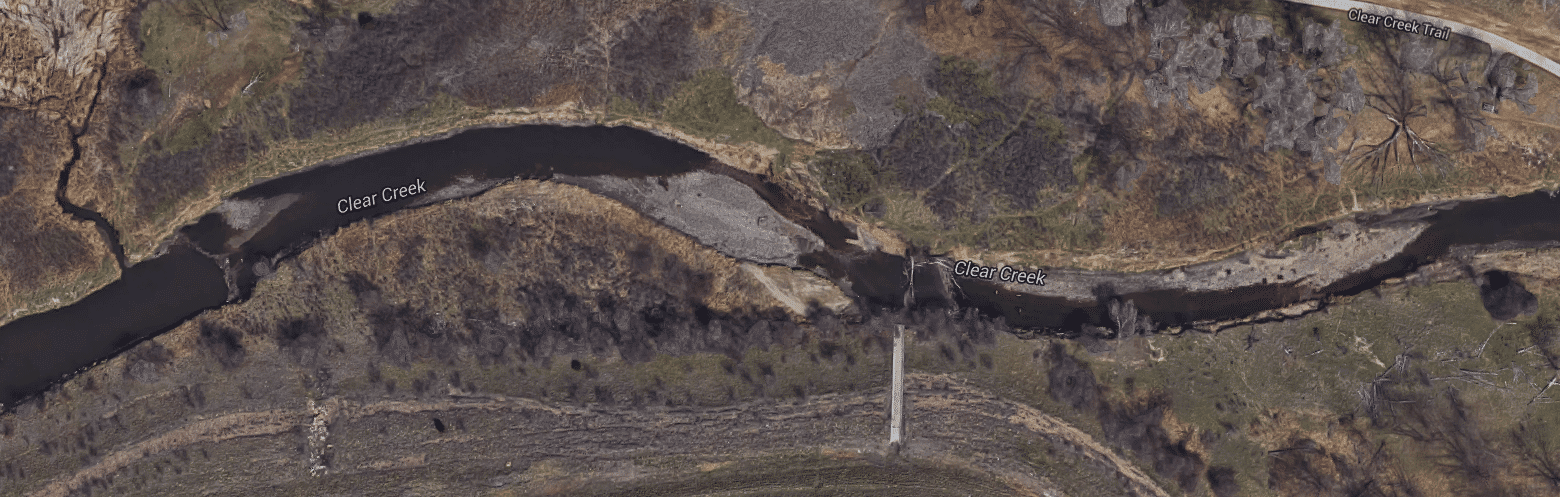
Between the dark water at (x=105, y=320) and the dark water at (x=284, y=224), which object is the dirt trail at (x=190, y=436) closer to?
the dark water at (x=284, y=224)

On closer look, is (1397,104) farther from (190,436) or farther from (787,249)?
(190,436)

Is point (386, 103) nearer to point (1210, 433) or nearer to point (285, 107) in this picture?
point (285, 107)

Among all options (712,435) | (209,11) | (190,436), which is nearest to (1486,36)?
(712,435)

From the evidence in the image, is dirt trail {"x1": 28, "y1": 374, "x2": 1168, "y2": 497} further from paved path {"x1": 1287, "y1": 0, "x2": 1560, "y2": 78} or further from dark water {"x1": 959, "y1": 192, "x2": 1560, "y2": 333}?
paved path {"x1": 1287, "y1": 0, "x2": 1560, "y2": 78}

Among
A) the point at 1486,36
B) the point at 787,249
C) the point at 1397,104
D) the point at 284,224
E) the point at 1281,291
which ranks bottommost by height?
the point at 1281,291

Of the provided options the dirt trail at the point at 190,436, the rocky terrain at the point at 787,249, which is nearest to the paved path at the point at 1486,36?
the rocky terrain at the point at 787,249

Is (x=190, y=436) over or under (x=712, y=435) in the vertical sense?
over

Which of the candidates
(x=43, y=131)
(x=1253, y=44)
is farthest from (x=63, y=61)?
(x=1253, y=44)
